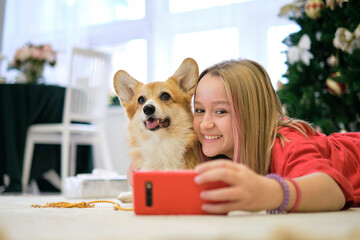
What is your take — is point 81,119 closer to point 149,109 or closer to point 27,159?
point 27,159

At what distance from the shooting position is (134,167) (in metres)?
1.58

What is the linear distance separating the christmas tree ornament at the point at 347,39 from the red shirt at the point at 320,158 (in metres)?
0.83

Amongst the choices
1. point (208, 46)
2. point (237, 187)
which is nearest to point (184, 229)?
point (237, 187)

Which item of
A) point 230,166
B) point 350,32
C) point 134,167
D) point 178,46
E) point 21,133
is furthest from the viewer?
point 178,46

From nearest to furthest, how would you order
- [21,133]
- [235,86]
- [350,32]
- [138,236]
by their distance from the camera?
[138,236] < [235,86] < [350,32] < [21,133]

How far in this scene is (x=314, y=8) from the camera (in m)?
2.27

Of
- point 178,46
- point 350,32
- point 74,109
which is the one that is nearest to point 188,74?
point 350,32

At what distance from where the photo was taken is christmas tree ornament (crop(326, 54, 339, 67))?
7.51 ft

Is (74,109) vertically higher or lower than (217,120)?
higher

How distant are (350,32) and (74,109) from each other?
2.54 meters

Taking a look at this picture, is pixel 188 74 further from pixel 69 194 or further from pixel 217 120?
pixel 69 194

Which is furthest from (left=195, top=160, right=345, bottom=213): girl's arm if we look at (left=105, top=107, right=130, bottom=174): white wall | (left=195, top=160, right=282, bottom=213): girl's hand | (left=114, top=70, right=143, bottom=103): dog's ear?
(left=105, top=107, right=130, bottom=174): white wall

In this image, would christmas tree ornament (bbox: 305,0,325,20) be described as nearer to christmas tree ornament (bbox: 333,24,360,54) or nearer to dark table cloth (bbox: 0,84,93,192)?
christmas tree ornament (bbox: 333,24,360,54)

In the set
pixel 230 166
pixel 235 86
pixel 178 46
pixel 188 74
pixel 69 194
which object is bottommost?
pixel 69 194
